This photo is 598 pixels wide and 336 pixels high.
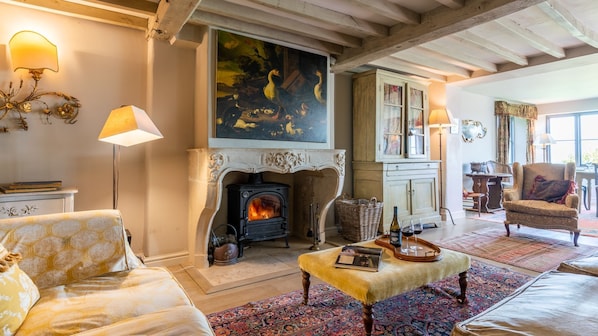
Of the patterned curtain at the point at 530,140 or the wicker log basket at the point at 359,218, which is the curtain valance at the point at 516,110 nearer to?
the patterned curtain at the point at 530,140

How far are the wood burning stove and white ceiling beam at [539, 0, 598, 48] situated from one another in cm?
313

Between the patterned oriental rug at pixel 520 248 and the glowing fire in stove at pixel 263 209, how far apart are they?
210cm

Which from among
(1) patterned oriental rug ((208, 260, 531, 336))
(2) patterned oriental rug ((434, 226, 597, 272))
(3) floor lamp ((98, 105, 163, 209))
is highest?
(3) floor lamp ((98, 105, 163, 209))

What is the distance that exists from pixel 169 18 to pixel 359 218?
2.97m

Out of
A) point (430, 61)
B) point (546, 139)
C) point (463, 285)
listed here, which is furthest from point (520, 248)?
point (546, 139)

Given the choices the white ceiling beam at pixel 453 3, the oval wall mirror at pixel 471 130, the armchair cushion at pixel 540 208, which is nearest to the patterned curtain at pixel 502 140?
the oval wall mirror at pixel 471 130

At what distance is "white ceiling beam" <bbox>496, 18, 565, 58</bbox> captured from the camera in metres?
3.25

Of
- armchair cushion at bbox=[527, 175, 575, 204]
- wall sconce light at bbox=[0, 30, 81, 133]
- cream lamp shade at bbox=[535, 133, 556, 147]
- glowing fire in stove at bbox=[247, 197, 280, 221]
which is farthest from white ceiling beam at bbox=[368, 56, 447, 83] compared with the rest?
cream lamp shade at bbox=[535, 133, 556, 147]

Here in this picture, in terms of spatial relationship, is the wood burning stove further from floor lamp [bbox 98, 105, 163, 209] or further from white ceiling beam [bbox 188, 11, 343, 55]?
white ceiling beam [bbox 188, 11, 343, 55]

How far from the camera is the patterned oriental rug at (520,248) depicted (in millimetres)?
3253

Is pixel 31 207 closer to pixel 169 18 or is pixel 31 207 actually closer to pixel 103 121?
pixel 103 121

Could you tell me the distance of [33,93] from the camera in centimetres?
272

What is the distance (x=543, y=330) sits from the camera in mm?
1138

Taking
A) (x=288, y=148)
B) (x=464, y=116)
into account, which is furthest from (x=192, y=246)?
(x=464, y=116)
